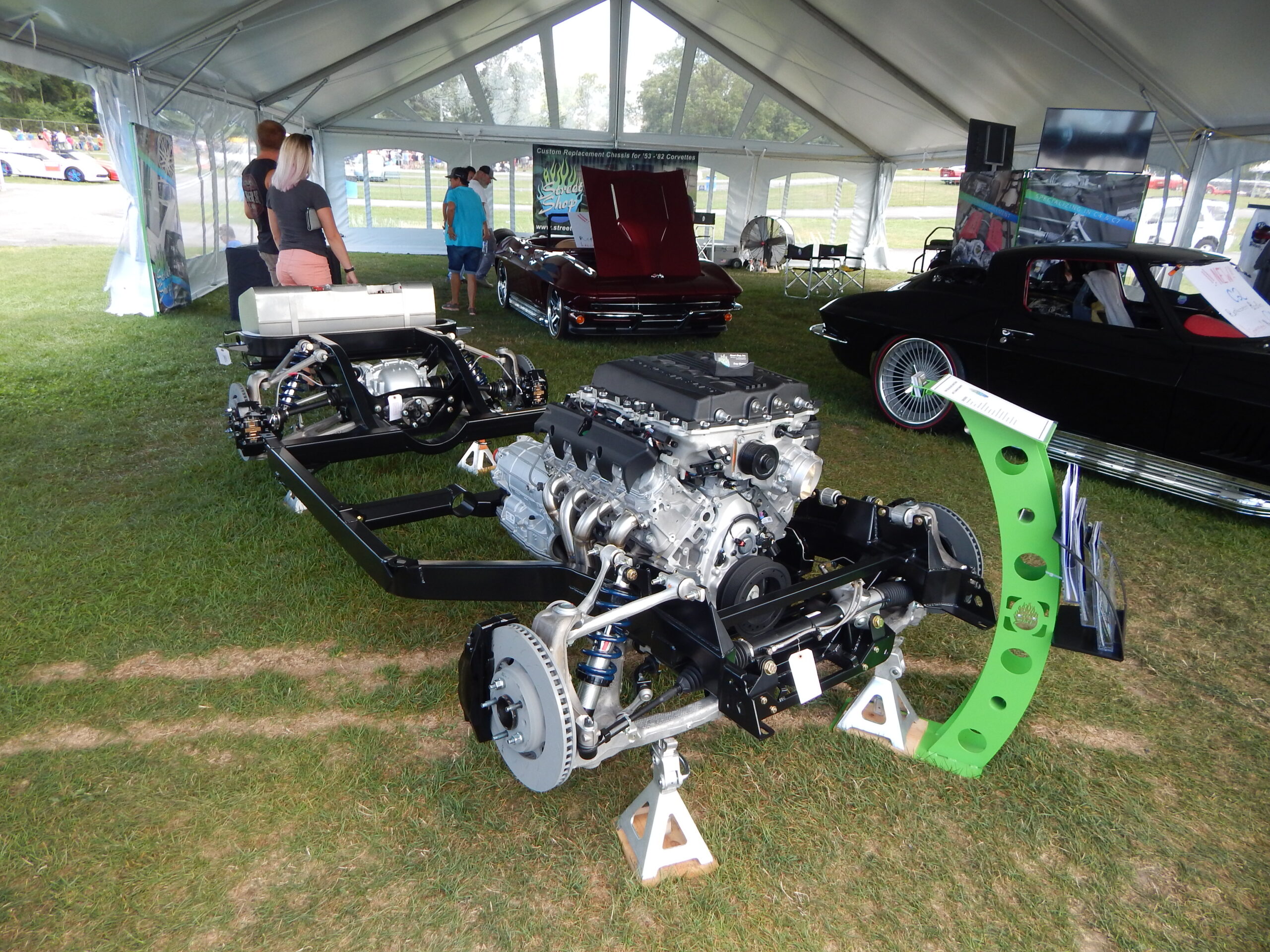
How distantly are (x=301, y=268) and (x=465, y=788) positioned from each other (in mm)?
4207

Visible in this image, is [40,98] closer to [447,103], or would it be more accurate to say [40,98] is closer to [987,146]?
[447,103]

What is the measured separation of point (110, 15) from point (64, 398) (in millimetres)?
3968

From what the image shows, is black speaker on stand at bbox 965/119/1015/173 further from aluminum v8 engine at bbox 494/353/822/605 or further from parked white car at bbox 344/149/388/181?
parked white car at bbox 344/149/388/181

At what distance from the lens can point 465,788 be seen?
250cm

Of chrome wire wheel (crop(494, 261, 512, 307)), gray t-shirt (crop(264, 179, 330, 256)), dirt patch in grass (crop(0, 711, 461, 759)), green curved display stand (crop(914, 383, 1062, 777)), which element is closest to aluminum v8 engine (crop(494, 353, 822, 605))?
green curved display stand (crop(914, 383, 1062, 777))

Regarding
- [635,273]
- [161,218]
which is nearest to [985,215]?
[635,273]

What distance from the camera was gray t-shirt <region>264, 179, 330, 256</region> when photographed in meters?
5.20

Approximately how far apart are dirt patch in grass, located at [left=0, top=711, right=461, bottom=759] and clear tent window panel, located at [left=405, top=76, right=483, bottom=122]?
53.3 feet

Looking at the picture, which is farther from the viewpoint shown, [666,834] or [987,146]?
[987,146]

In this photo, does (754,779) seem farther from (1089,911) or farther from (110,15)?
(110,15)

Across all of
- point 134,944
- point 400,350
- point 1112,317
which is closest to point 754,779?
point 134,944

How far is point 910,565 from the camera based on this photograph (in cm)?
272

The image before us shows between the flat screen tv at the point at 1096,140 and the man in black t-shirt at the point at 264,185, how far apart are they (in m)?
9.10

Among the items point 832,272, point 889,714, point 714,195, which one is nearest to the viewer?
point 889,714
